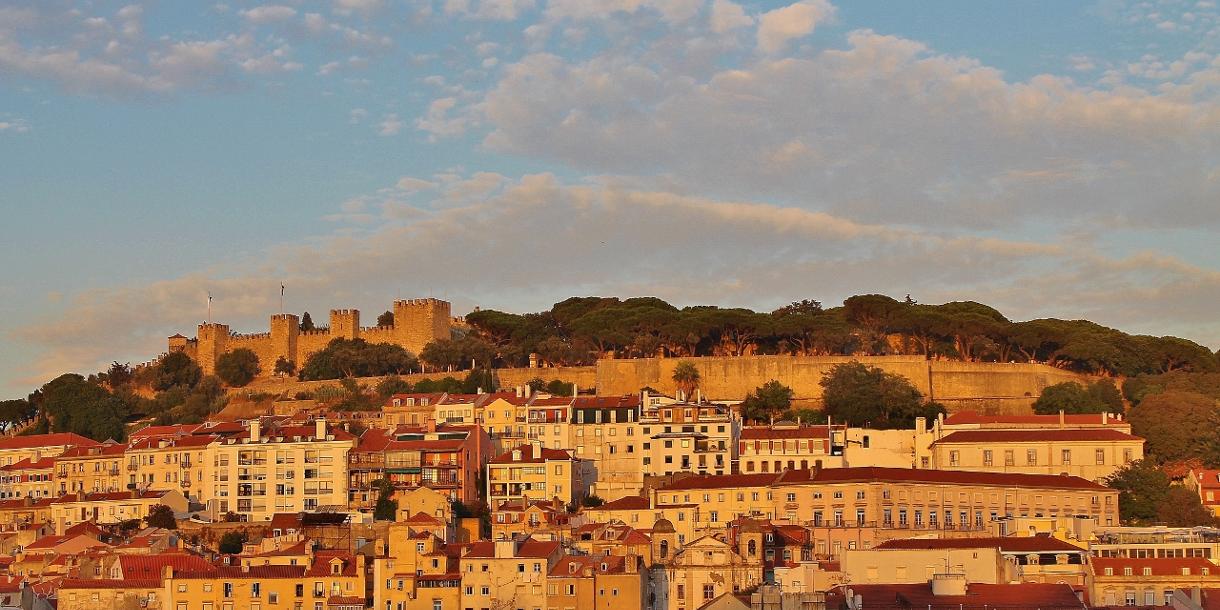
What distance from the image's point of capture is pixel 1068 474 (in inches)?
2290

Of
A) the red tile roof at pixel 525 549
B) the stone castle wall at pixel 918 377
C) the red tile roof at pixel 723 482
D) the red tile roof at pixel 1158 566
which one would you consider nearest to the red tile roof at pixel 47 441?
the stone castle wall at pixel 918 377

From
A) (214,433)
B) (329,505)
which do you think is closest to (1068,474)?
(329,505)

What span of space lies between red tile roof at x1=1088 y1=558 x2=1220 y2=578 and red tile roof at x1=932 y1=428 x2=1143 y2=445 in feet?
53.2

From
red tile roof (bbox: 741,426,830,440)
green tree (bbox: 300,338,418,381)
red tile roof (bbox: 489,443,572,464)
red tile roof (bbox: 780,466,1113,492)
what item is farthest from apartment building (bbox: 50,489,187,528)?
green tree (bbox: 300,338,418,381)

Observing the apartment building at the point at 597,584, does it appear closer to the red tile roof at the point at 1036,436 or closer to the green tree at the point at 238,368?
the red tile roof at the point at 1036,436

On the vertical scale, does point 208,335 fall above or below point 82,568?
above

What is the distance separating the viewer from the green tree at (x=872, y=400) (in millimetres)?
65875

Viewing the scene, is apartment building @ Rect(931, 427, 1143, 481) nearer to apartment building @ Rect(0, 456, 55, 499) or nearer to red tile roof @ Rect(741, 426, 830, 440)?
red tile roof @ Rect(741, 426, 830, 440)

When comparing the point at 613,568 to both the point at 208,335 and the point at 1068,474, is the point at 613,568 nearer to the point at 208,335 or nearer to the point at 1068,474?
the point at 1068,474

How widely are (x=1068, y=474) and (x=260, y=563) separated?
25038mm

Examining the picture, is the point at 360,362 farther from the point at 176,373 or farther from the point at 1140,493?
the point at 1140,493

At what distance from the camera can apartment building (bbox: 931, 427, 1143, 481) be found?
58.6 metres

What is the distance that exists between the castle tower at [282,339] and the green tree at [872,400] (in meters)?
29.6

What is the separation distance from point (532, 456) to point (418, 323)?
93.9ft
